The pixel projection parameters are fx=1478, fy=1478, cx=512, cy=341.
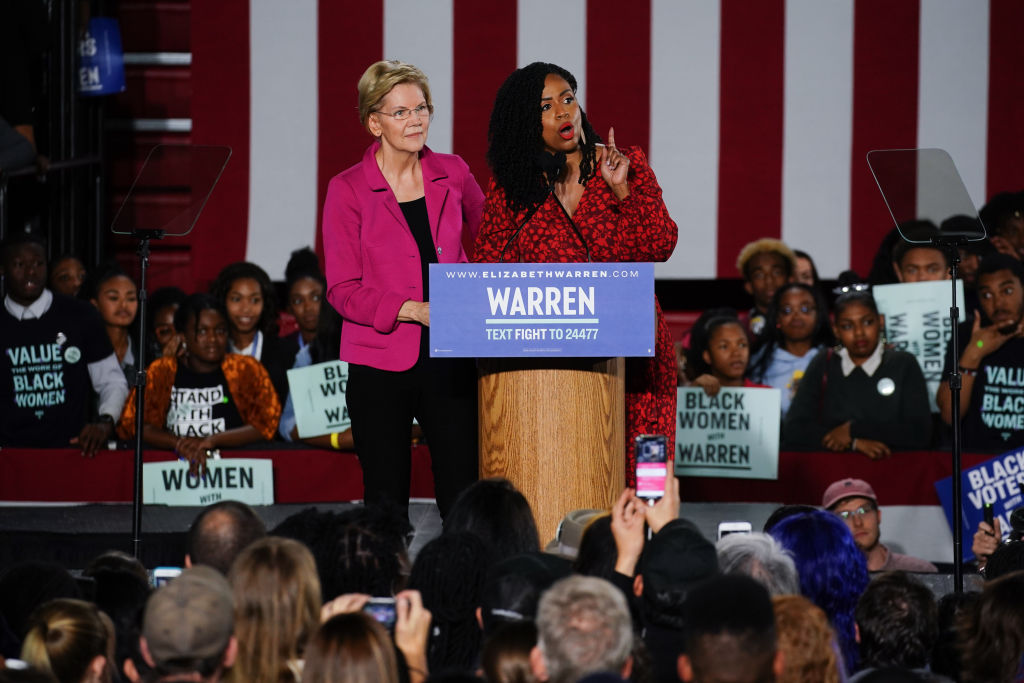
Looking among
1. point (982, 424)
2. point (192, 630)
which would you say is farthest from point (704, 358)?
point (192, 630)

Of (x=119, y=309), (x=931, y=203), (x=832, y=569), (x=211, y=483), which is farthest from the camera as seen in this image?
(x=119, y=309)

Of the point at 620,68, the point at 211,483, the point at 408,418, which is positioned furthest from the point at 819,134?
the point at 408,418

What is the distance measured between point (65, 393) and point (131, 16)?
3.44 m

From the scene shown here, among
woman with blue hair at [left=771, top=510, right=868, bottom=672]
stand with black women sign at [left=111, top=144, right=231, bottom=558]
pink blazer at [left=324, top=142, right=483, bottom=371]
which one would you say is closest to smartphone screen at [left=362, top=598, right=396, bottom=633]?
woman with blue hair at [left=771, top=510, right=868, bottom=672]

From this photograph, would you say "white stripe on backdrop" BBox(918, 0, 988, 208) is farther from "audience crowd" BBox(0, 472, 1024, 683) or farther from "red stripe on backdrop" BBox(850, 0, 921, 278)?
"audience crowd" BBox(0, 472, 1024, 683)

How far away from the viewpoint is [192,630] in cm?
267

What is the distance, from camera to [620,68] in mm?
8289

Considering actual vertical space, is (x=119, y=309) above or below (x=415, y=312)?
above

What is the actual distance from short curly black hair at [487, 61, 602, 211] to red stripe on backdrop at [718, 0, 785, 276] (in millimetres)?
4428

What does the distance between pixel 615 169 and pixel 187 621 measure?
1660 millimetres

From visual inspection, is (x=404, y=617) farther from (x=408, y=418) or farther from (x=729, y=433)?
(x=729, y=433)

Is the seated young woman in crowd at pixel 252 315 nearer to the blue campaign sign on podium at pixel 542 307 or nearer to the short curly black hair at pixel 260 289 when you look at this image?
the short curly black hair at pixel 260 289

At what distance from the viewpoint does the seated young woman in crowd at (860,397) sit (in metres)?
6.01

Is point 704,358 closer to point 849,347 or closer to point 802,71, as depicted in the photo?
point 849,347
